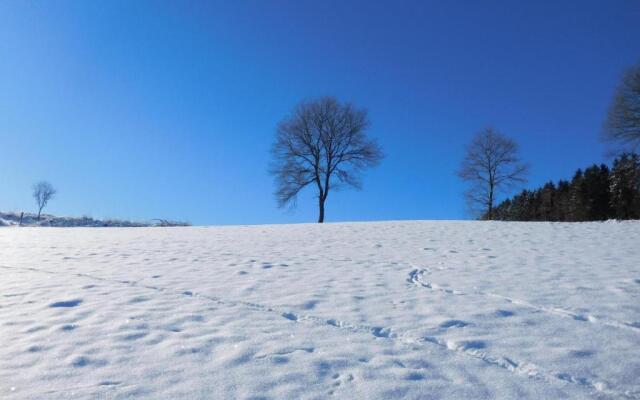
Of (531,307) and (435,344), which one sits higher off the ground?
(531,307)

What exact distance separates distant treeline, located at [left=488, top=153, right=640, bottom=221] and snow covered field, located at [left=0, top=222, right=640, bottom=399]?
2392cm

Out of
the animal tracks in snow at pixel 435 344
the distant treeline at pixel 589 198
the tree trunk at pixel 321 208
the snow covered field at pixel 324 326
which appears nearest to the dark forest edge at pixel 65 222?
the tree trunk at pixel 321 208

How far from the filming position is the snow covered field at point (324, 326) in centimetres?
302

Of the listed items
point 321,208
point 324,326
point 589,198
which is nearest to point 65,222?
point 321,208

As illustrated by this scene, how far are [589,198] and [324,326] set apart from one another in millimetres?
49371

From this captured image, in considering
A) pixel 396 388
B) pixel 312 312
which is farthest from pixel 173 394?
pixel 312 312

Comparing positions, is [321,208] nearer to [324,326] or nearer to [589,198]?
[324,326]

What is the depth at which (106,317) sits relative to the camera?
14.9ft

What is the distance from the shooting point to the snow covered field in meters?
3.02

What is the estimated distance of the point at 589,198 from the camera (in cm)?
4341

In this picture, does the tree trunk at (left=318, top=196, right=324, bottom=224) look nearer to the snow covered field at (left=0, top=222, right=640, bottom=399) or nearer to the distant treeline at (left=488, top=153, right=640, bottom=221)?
the distant treeline at (left=488, top=153, right=640, bottom=221)

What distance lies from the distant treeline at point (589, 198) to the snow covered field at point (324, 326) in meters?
23.9

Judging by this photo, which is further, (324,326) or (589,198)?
(589,198)

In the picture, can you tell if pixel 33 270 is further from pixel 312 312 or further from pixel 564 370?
pixel 564 370
